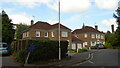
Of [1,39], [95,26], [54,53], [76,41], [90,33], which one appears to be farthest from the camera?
[95,26]

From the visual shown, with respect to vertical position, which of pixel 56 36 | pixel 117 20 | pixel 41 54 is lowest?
pixel 41 54

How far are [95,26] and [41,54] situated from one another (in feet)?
152

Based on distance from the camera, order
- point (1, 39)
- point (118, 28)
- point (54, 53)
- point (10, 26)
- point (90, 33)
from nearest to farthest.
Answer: point (54, 53)
point (118, 28)
point (1, 39)
point (10, 26)
point (90, 33)

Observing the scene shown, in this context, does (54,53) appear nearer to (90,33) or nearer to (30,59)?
(30,59)

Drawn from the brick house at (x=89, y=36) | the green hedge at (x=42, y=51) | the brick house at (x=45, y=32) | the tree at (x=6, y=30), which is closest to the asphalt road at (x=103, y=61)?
the green hedge at (x=42, y=51)

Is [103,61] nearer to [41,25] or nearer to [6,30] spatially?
[6,30]

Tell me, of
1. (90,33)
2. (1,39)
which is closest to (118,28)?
(1,39)

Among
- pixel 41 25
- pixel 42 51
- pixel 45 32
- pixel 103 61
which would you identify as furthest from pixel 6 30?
pixel 103 61

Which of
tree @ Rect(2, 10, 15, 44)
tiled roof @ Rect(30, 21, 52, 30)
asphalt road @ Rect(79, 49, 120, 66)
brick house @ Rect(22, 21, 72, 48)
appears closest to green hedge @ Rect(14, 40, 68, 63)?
asphalt road @ Rect(79, 49, 120, 66)

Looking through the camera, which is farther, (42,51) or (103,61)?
(103,61)

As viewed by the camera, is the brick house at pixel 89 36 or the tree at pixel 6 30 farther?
the brick house at pixel 89 36

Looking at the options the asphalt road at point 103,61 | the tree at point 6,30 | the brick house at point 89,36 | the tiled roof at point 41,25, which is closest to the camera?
the asphalt road at point 103,61

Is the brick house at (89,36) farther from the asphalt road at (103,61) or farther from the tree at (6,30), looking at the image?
the asphalt road at (103,61)

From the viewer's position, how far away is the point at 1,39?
28.2 metres
